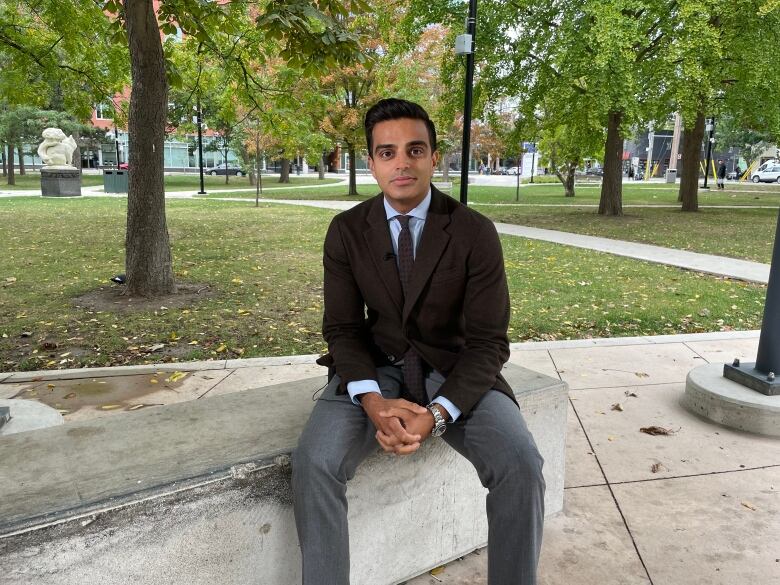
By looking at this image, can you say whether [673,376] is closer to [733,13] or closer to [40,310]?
[40,310]

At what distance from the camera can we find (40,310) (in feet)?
23.2

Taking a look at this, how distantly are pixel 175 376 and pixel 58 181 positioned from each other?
83.4 feet

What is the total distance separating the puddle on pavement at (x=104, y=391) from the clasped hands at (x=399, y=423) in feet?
8.56

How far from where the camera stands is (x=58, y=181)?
2650cm

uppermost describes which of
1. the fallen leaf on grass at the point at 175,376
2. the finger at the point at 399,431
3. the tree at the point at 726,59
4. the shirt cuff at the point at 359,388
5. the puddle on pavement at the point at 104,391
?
the tree at the point at 726,59

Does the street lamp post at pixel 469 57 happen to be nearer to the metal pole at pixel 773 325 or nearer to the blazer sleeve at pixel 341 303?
the metal pole at pixel 773 325

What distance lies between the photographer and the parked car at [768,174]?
5412 cm

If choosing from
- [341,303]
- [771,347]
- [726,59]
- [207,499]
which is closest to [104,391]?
[341,303]

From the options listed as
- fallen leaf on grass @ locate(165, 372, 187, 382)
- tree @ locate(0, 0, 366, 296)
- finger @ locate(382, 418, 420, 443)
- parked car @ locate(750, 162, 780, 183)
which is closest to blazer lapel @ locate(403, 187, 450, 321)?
finger @ locate(382, 418, 420, 443)

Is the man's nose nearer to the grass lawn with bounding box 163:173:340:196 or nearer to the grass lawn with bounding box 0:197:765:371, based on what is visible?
the grass lawn with bounding box 0:197:765:371

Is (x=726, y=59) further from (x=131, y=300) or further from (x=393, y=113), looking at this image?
(x=393, y=113)

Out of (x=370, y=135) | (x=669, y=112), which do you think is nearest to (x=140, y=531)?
(x=370, y=135)

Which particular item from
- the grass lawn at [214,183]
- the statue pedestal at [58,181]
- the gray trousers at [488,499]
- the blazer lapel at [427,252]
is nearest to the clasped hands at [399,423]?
the gray trousers at [488,499]

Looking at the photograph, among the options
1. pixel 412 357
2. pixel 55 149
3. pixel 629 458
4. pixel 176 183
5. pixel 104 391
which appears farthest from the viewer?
pixel 176 183
